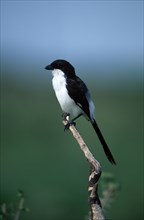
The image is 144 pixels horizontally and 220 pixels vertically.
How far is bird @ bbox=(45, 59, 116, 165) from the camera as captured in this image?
7176mm

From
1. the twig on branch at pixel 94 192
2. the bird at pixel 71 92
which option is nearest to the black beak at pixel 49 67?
the bird at pixel 71 92

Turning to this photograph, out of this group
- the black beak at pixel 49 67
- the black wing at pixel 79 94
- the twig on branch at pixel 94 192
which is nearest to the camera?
the twig on branch at pixel 94 192

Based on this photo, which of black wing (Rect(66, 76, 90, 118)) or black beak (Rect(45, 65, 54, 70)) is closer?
black wing (Rect(66, 76, 90, 118))

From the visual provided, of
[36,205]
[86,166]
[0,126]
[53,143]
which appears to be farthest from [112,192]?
[0,126]

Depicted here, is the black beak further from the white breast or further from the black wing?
the black wing

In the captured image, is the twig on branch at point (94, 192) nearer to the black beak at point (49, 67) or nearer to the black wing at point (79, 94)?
the black wing at point (79, 94)

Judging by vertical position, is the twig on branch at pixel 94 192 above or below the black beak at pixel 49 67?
below

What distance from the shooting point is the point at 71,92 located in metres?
7.18

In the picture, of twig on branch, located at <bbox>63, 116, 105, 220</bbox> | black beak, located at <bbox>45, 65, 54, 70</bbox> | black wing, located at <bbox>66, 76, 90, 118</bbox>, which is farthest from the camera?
black beak, located at <bbox>45, 65, 54, 70</bbox>

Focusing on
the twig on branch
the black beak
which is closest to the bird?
the black beak

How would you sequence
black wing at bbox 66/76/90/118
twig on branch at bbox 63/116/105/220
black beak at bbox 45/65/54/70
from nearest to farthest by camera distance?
twig on branch at bbox 63/116/105/220, black wing at bbox 66/76/90/118, black beak at bbox 45/65/54/70

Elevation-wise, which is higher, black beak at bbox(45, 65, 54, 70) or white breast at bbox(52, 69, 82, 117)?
black beak at bbox(45, 65, 54, 70)

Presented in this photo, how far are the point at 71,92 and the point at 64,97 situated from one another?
0.29 feet

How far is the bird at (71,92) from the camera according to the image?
718cm
